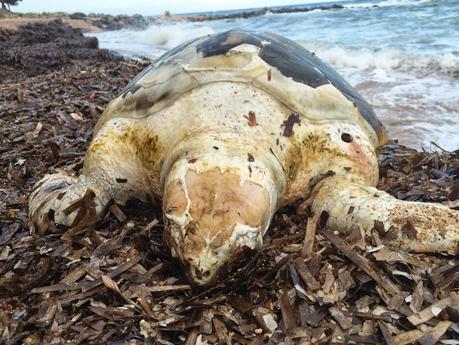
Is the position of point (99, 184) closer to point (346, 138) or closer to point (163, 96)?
point (163, 96)

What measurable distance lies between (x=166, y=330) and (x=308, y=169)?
133 centimetres

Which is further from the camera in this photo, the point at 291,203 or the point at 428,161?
the point at 428,161

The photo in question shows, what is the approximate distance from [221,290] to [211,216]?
0.32 m

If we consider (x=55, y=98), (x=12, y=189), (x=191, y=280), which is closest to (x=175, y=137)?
(x=191, y=280)

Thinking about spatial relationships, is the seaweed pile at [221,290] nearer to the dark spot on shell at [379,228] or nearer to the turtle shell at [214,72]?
the dark spot on shell at [379,228]

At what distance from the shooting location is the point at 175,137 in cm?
260

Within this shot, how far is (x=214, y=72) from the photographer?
2.81 m

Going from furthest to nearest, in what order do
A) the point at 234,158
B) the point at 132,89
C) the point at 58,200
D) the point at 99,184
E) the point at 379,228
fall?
the point at 132,89 < the point at 99,184 < the point at 58,200 < the point at 379,228 < the point at 234,158

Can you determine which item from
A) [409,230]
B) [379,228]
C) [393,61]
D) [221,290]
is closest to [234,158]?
[221,290]

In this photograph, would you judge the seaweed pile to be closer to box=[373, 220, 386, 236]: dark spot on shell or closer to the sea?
box=[373, 220, 386, 236]: dark spot on shell

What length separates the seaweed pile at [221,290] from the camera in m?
1.83

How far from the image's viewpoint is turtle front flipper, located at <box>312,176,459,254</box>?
2.26m

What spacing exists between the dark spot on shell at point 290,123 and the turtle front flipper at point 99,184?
2.79 feet

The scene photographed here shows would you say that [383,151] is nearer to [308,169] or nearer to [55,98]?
[308,169]
